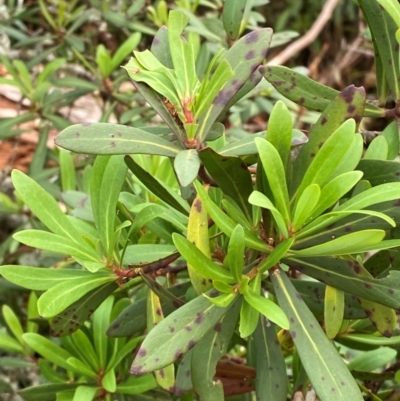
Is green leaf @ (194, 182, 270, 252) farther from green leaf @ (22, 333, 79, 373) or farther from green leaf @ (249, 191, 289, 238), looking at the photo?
green leaf @ (22, 333, 79, 373)

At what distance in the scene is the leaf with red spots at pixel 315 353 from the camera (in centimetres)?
51

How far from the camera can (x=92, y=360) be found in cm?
78

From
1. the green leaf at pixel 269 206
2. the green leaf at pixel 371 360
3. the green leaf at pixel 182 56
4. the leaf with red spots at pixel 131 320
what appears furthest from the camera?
the green leaf at pixel 371 360

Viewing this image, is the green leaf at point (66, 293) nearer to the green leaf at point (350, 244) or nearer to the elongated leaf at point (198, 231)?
the elongated leaf at point (198, 231)

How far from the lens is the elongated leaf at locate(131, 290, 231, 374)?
1.62ft

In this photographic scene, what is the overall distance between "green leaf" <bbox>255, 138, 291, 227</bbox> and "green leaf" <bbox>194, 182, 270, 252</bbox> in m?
0.03

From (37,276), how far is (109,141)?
176 mm

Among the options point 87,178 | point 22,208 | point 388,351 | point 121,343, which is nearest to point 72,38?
point 22,208

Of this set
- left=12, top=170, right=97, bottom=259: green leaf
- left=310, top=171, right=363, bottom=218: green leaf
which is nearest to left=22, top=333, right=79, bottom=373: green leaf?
left=12, top=170, right=97, bottom=259: green leaf

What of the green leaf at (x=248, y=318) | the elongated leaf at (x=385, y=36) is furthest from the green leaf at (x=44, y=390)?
the elongated leaf at (x=385, y=36)

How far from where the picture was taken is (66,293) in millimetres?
564

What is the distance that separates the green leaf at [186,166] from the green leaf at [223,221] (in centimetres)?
2

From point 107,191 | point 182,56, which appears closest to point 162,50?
point 182,56

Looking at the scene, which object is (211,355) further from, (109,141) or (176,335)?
(109,141)
